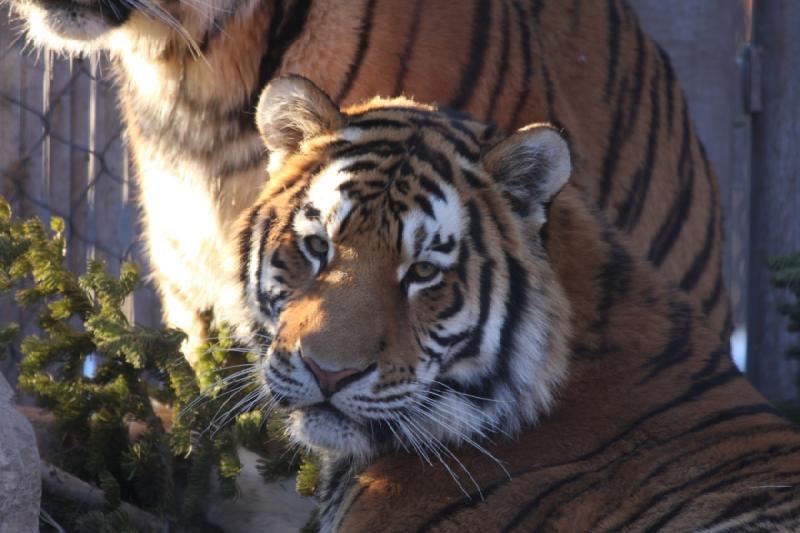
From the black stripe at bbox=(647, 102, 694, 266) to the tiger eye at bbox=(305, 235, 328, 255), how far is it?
1211 millimetres

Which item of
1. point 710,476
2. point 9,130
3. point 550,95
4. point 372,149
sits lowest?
point 710,476

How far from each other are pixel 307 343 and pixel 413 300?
0.21m

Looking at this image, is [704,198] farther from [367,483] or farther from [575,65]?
[367,483]

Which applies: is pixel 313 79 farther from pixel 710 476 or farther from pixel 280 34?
pixel 710 476

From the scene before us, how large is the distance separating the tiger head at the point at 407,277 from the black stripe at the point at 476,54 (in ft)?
1.29

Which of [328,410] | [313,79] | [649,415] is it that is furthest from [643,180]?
[328,410]

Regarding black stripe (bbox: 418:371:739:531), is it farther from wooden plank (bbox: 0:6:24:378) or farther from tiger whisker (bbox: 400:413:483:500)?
wooden plank (bbox: 0:6:24:378)

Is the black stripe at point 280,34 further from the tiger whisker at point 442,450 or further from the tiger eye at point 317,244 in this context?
the tiger whisker at point 442,450

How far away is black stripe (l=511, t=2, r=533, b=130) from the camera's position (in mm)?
2795

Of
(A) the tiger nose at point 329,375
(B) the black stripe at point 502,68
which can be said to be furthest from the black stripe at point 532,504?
(B) the black stripe at point 502,68

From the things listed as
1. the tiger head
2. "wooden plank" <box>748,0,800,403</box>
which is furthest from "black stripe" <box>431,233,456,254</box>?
"wooden plank" <box>748,0,800,403</box>

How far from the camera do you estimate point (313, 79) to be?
2740 millimetres

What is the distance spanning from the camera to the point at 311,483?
2471 millimetres

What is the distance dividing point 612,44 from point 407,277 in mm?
1347
